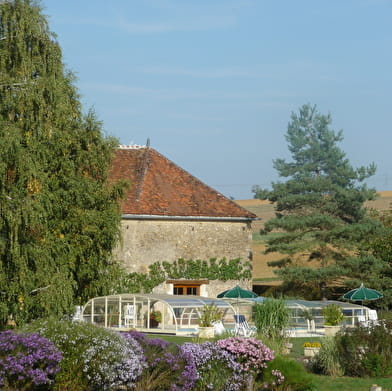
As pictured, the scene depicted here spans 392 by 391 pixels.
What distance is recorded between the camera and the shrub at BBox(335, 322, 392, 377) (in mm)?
17312

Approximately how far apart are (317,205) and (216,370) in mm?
26046

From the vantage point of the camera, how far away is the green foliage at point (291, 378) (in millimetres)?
14672

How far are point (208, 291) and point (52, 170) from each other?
12.6 meters

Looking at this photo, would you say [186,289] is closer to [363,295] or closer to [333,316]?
[363,295]

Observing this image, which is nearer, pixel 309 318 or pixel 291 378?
pixel 291 378

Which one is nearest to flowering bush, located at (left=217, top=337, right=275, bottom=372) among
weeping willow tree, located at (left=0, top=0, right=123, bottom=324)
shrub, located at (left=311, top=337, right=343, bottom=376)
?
shrub, located at (left=311, top=337, right=343, bottom=376)

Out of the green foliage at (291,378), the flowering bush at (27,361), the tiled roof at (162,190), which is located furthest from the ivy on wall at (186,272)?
the flowering bush at (27,361)

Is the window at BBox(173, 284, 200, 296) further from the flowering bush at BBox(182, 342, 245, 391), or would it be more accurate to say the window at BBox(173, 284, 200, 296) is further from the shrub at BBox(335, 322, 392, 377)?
the flowering bush at BBox(182, 342, 245, 391)

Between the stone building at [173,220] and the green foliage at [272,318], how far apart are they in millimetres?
11852

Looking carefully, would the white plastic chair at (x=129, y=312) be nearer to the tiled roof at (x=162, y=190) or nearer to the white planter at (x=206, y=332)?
the white planter at (x=206, y=332)

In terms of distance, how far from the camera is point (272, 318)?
21.4 metres

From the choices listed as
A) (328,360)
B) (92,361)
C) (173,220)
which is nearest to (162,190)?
(173,220)

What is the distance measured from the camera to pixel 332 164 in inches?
1622

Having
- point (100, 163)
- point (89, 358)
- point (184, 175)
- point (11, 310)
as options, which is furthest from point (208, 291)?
point (89, 358)
